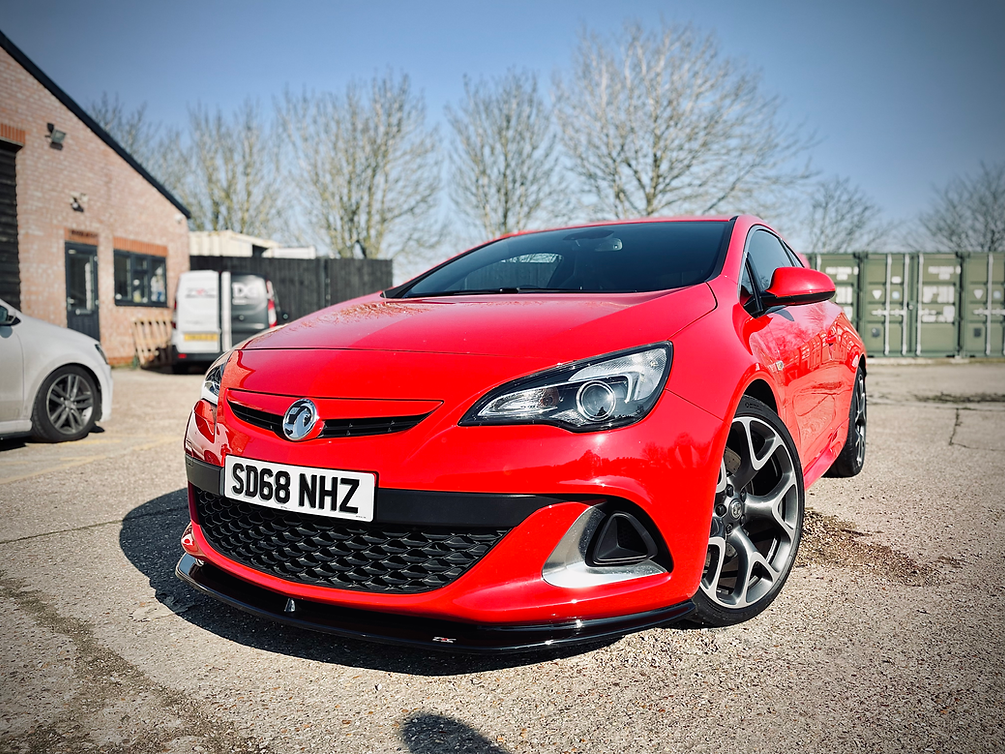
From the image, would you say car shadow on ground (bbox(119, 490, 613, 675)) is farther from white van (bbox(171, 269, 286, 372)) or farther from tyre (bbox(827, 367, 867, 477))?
white van (bbox(171, 269, 286, 372))

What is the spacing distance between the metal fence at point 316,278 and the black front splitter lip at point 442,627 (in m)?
18.2

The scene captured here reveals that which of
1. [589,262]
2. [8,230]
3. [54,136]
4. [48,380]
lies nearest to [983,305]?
[589,262]

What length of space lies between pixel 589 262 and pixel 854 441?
2.30 meters

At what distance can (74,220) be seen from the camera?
13.7 metres

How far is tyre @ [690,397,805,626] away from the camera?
2.15 meters

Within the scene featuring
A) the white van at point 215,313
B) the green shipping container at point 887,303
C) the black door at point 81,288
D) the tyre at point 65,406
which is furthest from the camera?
the green shipping container at point 887,303

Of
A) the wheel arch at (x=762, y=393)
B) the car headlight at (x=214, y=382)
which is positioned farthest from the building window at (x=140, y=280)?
the wheel arch at (x=762, y=393)

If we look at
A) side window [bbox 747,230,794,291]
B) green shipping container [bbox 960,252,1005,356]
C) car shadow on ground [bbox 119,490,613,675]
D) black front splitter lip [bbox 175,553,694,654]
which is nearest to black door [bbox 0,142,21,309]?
car shadow on ground [bbox 119,490,613,675]

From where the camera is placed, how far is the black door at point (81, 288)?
13602mm

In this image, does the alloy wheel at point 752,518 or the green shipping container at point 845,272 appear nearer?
the alloy wheel at point 752,518

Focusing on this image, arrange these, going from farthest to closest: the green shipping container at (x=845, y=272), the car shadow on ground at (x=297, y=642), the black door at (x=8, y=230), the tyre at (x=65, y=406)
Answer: the green shipping container at (x=845, y=272)
the black door at (x=8, y=230)
the tyre at (x=65, y=406)
the car shadow on ground at (x=297, y=642)

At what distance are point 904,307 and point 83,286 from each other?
684 inches

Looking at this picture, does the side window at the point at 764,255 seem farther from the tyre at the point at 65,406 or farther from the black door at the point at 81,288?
the black door at the point at 81,288

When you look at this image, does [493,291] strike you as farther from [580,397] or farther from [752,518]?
[752,518]
